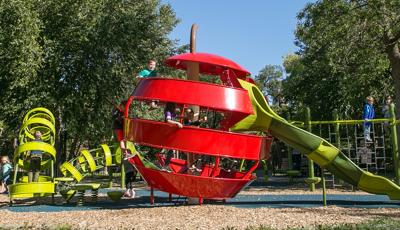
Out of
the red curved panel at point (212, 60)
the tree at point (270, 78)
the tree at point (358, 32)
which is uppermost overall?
the tree at point (270, 78)

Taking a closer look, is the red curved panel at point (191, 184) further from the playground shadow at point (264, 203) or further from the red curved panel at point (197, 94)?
the red curved panel at point (197, 94)

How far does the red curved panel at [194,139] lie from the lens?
982cm

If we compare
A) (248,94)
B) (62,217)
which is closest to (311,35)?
(248,94)

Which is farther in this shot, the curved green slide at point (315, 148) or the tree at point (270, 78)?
the tree at point (270, 78)

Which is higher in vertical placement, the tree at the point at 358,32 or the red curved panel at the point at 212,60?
the tree at the point at 358,32

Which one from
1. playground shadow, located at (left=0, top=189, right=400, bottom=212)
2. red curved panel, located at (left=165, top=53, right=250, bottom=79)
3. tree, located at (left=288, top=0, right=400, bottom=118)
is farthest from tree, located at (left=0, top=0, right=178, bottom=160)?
red curved panel, located at (left=165, top=53, right=250, bottom=79)

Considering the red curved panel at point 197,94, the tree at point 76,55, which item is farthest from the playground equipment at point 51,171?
the tree at point 76,55

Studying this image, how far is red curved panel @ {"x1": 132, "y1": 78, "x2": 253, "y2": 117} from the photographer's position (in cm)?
988

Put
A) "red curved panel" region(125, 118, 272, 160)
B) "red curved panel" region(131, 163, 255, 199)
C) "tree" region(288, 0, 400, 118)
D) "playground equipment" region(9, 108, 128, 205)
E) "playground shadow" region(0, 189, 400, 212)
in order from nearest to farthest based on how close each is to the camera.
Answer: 1. "red curved panel" region(125, 118, 272, 160)
2. "red curved panel" region(131, 163, 255, 199)
3. "playground shadow" region(0, 189, 400, 212)
4. "playground equipment" region(9, 108, 128, 205)
5. "tree" region(288, 0, 400, 118)

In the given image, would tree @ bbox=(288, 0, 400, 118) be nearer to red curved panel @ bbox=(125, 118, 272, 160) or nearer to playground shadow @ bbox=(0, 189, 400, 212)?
playground shadow @ bbox=(0, 189, 400, 212)

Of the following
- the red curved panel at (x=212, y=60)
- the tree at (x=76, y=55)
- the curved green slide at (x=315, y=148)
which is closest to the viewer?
the curved green slide at (x=315, y=148)

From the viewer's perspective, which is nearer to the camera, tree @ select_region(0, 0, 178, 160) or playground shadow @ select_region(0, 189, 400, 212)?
playground shadow @ select_region(0, 189, 400, 212)

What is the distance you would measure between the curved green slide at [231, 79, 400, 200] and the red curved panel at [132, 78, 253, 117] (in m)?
0.58

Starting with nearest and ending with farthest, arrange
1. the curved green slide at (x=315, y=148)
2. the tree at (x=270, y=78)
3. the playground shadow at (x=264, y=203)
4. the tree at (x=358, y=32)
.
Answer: the curved green slide at (x=315, y=148) < the playground shadow at (x=264, y=203) < the tree at (x=358, y=32) < the tree at (x=270, y=78)
